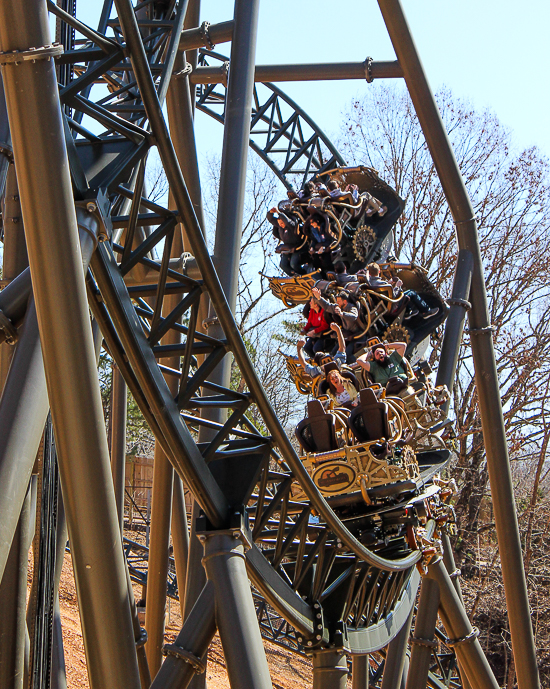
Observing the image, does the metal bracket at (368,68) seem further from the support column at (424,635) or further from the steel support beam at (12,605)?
the steel support beam at (12,605)

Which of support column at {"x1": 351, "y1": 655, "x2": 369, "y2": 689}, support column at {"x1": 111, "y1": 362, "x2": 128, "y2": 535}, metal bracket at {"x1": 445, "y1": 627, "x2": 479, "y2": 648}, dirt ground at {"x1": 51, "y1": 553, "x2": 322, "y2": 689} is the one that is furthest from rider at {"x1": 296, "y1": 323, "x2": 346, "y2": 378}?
dirt ground at {"x1": 51, "y1": 553, "x2": 322, "y2": 689}

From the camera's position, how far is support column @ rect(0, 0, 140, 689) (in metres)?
2.26

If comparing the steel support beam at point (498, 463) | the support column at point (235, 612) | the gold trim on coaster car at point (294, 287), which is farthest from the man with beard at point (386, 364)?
the support column at point (235, 612)

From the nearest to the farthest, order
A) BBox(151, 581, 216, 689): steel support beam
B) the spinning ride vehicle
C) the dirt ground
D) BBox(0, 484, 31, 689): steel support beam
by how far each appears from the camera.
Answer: BBox(151, 581, 216, 689): steel support beam → BBox(0, 484, 31, 689): steel support beam → the spinning ride vehicle → the dirt ground

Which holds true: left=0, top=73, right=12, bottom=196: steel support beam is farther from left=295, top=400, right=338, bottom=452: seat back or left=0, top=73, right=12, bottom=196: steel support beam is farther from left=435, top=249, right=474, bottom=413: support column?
left=435, top=249, right=474, bottom=413: support column

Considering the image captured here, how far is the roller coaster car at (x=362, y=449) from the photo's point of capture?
516cm

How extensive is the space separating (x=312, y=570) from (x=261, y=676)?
1.77 m

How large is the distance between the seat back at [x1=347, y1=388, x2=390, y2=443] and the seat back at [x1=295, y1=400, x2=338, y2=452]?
0.61 ft

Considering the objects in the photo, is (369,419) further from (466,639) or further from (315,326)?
(466,639)

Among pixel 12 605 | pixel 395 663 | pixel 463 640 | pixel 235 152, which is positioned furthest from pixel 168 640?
pixel 235 152

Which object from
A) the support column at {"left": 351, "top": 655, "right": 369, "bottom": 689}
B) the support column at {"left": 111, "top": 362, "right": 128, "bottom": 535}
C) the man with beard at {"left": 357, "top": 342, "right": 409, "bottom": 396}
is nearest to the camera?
the man with beard at {"left": 357, "top": 342, "right": 409, "bottom": 396}

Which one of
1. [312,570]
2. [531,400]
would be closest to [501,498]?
[312,570]

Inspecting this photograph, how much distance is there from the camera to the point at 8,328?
2668 mm

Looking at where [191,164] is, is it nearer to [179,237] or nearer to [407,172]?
[179,237]
